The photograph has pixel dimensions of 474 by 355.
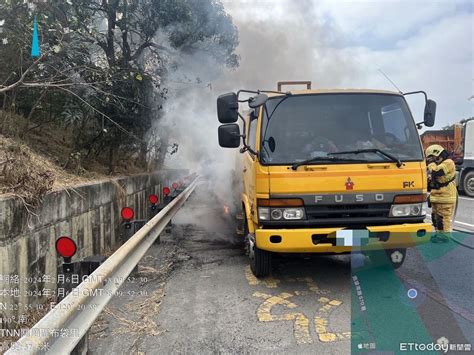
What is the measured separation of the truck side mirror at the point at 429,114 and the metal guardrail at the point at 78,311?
12.2 ft

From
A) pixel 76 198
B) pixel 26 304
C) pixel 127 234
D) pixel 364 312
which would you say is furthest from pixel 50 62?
pixel 364 312

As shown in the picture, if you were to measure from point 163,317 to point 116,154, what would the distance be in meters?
4.97

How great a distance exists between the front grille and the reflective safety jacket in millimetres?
2820

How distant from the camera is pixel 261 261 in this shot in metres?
4.82

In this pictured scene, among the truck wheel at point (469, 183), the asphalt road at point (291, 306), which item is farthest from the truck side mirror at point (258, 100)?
the truck wheel at point (469, 183)

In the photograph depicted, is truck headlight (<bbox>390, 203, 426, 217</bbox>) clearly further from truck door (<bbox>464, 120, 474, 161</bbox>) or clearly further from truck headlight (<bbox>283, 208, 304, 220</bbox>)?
truck door (<bbox>464, 120, 474, 161</bbox>)

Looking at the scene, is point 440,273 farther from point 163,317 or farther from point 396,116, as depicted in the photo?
point 163,317

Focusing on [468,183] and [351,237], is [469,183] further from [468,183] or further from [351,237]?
[351,237]

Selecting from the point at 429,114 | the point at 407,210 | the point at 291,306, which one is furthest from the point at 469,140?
the point at 291,306

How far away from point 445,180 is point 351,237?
3.24 metres

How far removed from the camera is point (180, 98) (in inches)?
367

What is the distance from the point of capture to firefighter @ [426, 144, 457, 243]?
6641mm

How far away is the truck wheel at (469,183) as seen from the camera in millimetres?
14984

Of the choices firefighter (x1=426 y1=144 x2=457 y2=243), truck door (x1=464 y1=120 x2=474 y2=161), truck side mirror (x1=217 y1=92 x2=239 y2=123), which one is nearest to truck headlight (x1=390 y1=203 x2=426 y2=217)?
truck side mirror (x1=217 y1=92 x2=239 y2=123)
